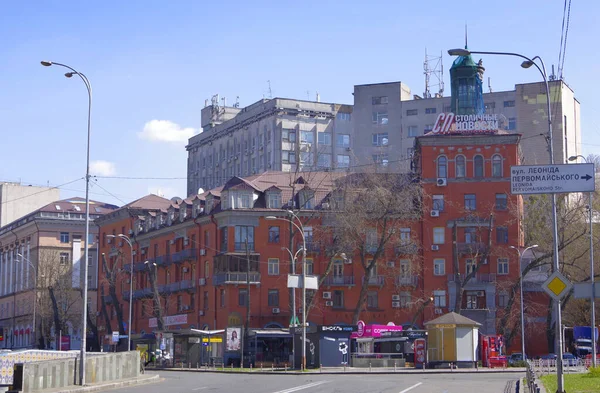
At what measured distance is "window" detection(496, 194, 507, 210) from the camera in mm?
77750

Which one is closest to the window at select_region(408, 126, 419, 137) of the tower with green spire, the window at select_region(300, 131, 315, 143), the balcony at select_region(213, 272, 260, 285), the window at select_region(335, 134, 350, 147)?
the window at select_region(335, 134, 350, 147)

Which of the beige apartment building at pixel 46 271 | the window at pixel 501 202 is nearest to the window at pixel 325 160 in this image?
the beige apartment building at pixel 46 271

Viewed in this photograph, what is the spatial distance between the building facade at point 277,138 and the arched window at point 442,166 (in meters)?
34.4

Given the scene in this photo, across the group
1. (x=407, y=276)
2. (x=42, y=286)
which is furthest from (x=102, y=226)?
(x=407, y=276)

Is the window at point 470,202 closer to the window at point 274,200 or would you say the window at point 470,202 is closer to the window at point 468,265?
the window at point 468,265

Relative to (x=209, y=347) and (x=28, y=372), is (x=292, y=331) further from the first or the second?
(x=28, y=372)

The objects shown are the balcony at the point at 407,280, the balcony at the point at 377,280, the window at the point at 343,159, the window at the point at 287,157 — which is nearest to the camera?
the balcony at the point at 407,280

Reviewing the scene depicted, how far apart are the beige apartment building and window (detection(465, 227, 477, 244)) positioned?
1759 inches

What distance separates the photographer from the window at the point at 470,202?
7794cm

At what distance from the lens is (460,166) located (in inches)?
3071

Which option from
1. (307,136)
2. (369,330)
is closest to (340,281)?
(369,330)

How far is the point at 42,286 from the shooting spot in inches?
4060

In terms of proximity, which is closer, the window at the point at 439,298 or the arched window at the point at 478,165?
the window at the point at 439,298

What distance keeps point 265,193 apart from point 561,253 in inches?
977
